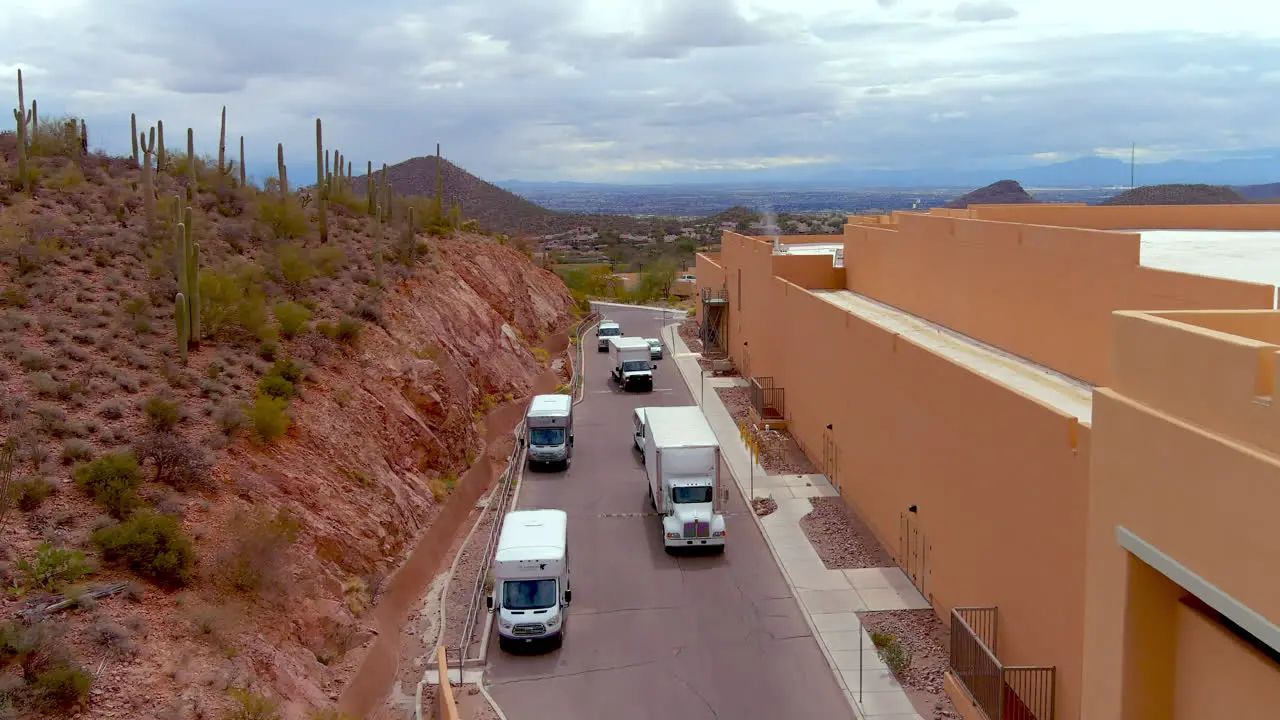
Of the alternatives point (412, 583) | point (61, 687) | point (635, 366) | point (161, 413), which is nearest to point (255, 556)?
point (161, 413)

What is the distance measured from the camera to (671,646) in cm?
1923

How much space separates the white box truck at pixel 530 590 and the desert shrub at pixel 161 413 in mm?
7203

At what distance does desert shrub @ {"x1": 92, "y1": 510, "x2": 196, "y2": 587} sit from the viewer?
617 inches

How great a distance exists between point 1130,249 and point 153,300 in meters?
23.0

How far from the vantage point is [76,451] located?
17.5 m

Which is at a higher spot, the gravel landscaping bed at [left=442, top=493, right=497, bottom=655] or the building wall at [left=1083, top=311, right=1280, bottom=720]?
the building wall at [left=1083, top=311, right=1280, bottom=720]

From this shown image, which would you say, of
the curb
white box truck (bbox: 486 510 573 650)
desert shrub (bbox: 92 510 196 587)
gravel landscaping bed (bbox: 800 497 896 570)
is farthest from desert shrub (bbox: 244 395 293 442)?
gravel landscaping bed (bbox: 800 497 896 570)

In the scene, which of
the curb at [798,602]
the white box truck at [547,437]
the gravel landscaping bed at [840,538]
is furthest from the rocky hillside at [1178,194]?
the white box truck at [547,437]

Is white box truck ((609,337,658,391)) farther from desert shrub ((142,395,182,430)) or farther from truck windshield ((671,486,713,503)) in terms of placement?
desert shrub ((142,395,182,430))

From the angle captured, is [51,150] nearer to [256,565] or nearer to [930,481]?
[256,565]

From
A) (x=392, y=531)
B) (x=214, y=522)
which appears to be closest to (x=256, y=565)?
(x=214, y=522)

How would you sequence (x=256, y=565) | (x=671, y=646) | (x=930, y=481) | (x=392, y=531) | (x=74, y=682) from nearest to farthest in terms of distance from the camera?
(x=74, y=682), (x=256, y=565), (x=671, y=646), (x=930, y=481), (x=392, y=531)

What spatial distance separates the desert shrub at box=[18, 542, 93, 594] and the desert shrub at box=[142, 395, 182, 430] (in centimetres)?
468

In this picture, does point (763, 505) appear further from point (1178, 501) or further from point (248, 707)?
point (1178, 501)
